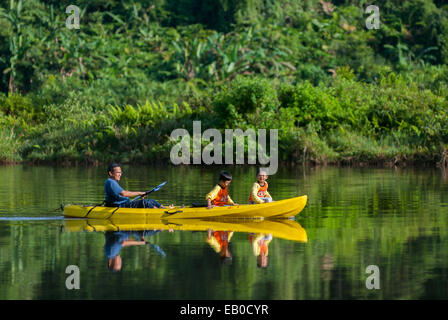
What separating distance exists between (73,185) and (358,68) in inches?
1089

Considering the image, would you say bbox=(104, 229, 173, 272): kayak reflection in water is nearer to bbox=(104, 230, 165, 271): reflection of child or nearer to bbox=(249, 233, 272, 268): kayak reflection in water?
bbox=(104, 230, 165, 271): reflection of child

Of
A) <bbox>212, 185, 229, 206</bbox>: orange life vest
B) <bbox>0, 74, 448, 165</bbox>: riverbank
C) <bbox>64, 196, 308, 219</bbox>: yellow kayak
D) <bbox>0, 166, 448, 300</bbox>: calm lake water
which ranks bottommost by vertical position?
<bbox>0, 166, 448, 300</bbox>: calm lake water

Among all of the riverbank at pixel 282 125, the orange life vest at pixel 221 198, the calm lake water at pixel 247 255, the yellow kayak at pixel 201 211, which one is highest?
the riverbank at pixel 282 125

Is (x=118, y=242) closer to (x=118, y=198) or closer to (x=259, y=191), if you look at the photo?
(x=118, y=198)

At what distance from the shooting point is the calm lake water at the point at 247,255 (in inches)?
471

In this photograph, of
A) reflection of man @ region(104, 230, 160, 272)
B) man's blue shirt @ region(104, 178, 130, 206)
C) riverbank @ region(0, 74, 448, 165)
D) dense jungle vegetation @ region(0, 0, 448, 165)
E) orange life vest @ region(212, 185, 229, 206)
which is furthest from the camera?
dense jungle vegetation @ region(0, 0, 448, 165)

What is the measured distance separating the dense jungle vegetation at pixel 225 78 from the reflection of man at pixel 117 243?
22.6 meters

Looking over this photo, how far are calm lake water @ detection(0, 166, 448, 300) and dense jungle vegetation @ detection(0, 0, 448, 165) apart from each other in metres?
14.4

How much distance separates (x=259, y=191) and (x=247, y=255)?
5.23m

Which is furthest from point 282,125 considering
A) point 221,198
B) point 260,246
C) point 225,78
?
point 260,246

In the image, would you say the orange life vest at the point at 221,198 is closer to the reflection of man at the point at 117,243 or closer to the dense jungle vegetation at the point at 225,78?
the reflection of man at the point at 117,243

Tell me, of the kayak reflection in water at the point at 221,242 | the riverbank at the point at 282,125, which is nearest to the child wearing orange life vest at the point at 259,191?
the kayak reflection in water at the point at 221,242

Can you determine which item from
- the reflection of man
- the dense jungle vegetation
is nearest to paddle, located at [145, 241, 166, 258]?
the reflection of man

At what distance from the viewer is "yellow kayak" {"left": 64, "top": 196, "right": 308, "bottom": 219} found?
61.6 ft
